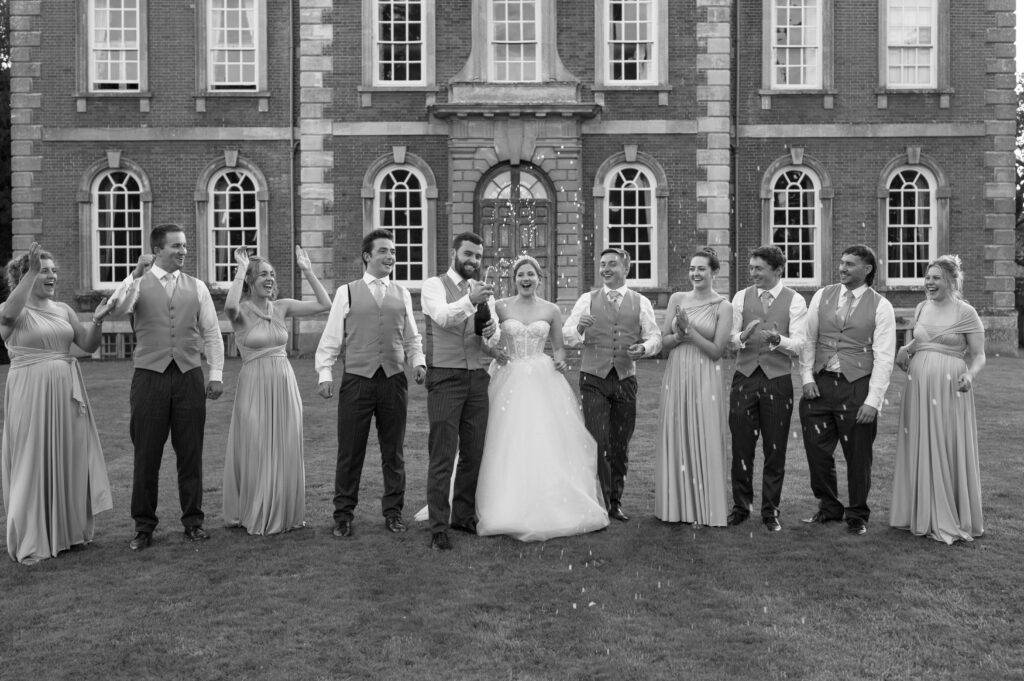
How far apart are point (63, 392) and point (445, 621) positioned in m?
3.26

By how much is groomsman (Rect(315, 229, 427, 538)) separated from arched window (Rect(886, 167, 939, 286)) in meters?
16.5

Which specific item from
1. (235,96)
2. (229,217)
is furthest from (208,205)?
(235,96)

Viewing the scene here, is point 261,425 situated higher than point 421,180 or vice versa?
point 421,180

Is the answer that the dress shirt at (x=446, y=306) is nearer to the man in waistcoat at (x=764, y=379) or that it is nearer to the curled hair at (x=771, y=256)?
the man in waistcoat at (x=764, y=379)

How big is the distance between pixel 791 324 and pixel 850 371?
54cm

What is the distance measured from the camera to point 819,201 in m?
21.3

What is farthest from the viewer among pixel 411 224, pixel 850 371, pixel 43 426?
pixel 411 224

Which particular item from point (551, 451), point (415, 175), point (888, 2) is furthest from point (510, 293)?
point (551, 451)

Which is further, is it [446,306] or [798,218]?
[798,218]

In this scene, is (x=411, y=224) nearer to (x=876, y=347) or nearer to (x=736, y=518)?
(x=736, y=518)

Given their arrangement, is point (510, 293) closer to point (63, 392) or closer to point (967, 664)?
point (63, 392)

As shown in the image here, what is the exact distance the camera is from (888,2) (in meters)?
21.2

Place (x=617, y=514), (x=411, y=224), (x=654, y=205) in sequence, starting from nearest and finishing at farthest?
(x=617, y=514)
(x=654, y=205)
(x=411, y=224)

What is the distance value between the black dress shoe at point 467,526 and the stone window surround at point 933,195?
16.0 meters
